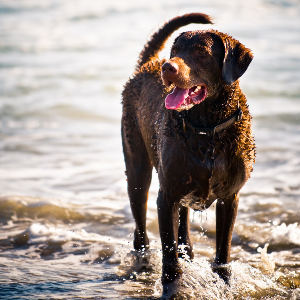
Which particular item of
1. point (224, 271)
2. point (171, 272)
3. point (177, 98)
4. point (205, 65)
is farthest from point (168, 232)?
point (205, 65)

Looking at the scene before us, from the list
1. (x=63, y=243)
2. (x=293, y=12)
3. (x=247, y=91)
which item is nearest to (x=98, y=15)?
(x=293, y=12)

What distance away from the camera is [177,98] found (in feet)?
10.3

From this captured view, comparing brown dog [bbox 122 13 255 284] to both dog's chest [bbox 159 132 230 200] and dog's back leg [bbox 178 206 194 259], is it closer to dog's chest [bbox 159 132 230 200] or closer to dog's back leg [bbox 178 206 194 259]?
dog's chest [bbox 159 132 230 200]

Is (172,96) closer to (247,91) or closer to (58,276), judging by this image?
(58,276)

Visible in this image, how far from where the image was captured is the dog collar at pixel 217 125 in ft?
10.5

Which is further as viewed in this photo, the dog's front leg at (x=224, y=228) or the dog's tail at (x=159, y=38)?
the dog's tail at (x=159, y=38)

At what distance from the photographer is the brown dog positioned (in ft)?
10.3

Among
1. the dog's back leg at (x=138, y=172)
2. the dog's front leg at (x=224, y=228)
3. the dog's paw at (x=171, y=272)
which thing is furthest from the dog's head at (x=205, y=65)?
the dog's paw at (x=171, y=272)

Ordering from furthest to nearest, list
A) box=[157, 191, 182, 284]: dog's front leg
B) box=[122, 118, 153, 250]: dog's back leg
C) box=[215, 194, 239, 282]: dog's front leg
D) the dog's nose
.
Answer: box=[122, 118, 153, 250]: dog's back leg
box=[215, 194, 239, 282]: dog's front leg
box=[157, 191, 182, 284]: dog's front leg
the dog's nose

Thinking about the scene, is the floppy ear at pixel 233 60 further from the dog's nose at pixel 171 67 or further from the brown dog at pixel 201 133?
the dog's nose at pixel 171 67

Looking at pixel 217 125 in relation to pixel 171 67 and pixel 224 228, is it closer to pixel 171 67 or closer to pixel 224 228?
pixel 171 67

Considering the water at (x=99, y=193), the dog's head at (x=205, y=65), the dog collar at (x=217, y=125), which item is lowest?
the water at (x=99, y=193)

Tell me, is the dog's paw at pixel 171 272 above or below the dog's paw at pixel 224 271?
above

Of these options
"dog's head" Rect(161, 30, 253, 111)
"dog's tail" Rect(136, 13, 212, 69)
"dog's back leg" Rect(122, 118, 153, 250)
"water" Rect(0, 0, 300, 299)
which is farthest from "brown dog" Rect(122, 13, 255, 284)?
"dog's tail" Rect(136, 13, 212, 69)
